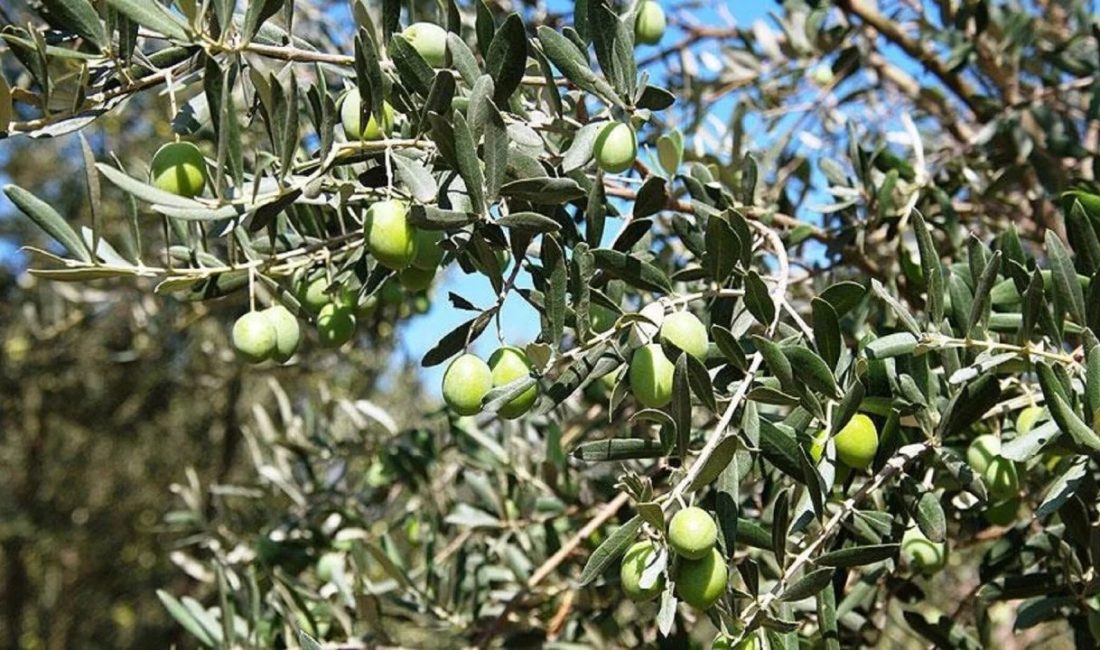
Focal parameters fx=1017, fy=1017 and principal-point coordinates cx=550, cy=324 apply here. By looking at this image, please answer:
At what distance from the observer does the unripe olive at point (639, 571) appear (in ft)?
3.33

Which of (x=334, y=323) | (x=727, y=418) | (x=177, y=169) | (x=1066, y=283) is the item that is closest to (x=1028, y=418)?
(x=1066, y=283)

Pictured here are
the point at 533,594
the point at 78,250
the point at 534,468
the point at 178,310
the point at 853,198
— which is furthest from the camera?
the point at 178,310

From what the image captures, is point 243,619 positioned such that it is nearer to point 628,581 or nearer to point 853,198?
point 628,581

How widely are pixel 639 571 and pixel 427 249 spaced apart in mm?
426

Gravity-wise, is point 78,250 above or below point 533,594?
above

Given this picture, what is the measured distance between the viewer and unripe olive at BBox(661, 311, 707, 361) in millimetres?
1073

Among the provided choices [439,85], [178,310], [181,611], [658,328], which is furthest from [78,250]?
[178,310]

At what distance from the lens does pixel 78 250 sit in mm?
1151

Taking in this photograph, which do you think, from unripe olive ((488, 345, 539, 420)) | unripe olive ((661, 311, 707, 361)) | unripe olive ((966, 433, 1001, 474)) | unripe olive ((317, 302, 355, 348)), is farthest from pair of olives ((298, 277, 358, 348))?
unripe olive ((966, 433, 1001, 474))

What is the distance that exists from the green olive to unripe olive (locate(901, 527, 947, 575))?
509 millimetres

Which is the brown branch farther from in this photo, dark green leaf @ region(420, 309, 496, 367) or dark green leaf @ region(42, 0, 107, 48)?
dark green leaf @ region(42, 0, 107, 48)

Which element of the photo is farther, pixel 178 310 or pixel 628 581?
pixel 178 310

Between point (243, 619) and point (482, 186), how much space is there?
125 cm

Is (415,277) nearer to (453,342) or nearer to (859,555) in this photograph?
(453,342)
